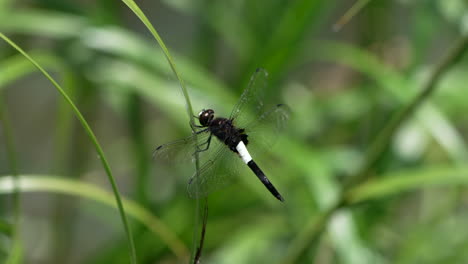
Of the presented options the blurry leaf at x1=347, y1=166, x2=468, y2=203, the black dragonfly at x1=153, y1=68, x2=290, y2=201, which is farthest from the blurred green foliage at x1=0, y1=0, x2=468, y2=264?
the black dragonfly at x1=153, y1=68, x2=290, y2=201

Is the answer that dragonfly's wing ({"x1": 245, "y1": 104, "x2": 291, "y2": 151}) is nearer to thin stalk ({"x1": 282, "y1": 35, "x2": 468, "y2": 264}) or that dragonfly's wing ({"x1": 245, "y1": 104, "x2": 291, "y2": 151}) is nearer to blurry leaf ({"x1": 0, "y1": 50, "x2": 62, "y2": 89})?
thin stalk ({"x1": 282, "y1": 35, "x2": 468, "y2": 264})

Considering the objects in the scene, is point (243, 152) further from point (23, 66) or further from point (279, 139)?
point (23, 66)

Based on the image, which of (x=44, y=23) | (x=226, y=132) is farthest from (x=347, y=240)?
(x=44, y=23)

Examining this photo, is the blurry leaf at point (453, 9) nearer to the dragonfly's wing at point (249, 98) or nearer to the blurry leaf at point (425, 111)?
the blurry leaf at point (425, 111)

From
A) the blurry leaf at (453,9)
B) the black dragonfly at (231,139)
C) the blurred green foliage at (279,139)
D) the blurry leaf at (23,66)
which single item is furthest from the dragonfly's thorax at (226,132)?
the blurry leaf at (453,9)

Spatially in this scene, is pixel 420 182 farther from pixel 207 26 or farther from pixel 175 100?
pixel 207 26
